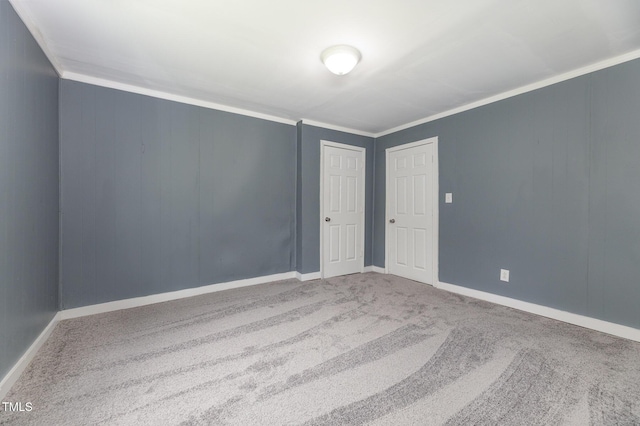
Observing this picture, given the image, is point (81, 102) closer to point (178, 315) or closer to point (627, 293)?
point (178, 315)

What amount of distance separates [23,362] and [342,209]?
3630mm

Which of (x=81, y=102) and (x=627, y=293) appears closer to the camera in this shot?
(x=627, y=293)

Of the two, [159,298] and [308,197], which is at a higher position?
[308,197]

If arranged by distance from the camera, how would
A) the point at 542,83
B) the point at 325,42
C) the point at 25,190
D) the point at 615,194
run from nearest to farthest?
the point at 25,190 < the point at 325,42 < the point at 615,194 < the point at 542,83

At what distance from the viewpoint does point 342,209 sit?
14.3 ft

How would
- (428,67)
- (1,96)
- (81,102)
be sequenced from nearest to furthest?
(1,96) → (428,67) → (81,102)

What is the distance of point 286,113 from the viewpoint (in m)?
3.75

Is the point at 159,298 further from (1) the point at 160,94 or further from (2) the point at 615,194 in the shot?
(2) the point at 615,194

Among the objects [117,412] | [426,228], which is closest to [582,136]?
[426,228]

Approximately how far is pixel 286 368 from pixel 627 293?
114 inches

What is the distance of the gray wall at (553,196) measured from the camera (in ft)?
7.53

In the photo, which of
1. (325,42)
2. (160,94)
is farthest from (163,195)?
(325,42)

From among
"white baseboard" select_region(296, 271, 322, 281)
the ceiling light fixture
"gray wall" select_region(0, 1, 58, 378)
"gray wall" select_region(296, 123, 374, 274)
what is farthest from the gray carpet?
the ceiling light fixture

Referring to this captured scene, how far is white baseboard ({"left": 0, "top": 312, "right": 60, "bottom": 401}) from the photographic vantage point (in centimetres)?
155
